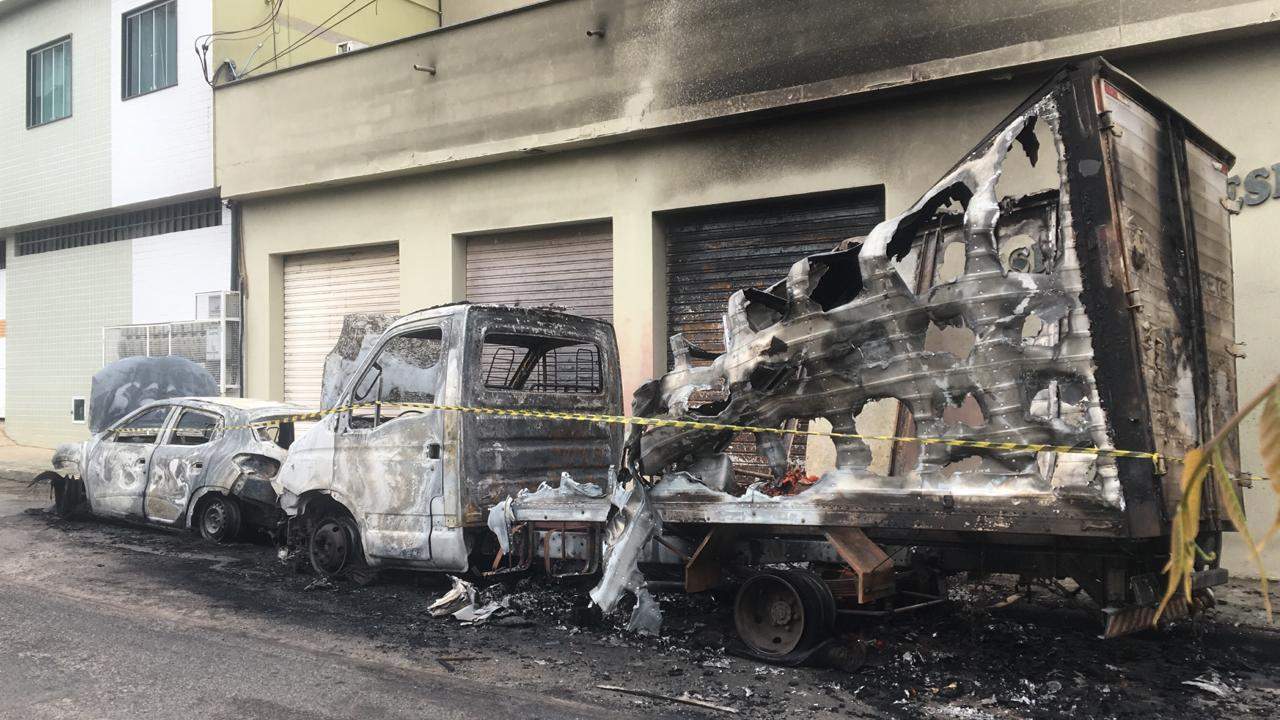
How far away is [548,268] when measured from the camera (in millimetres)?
12219

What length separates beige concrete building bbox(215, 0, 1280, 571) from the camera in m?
8.12

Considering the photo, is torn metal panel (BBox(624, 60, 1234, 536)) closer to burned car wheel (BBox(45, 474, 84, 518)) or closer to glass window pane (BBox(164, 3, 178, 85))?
burned car wheel (BBox(45, 474, 84, 518))

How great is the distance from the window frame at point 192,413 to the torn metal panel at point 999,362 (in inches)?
209

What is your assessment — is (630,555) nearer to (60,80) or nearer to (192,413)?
(192,413)

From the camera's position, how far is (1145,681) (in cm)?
507

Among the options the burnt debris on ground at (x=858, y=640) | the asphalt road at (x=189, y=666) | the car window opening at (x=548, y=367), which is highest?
the car window opening at (x=548, y=367)

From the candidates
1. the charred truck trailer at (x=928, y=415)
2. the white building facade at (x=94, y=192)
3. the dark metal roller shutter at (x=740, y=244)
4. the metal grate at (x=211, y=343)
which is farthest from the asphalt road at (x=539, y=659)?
the white building facade at (x=94, y=192)

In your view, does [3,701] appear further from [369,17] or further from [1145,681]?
[369,17]

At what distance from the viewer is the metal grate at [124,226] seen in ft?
52.8

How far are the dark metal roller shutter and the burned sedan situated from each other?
4.37 meters

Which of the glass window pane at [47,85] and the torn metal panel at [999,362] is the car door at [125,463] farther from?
the glass window pane at [47,85]

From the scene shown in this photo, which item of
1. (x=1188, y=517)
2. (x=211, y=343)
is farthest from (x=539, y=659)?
(x=211, y=343)

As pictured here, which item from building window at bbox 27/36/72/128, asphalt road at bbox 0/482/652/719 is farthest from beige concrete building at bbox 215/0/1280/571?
asphalt road at bbox 0/482/652/719

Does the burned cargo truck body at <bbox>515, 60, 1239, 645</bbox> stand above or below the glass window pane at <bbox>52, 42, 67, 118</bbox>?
below
